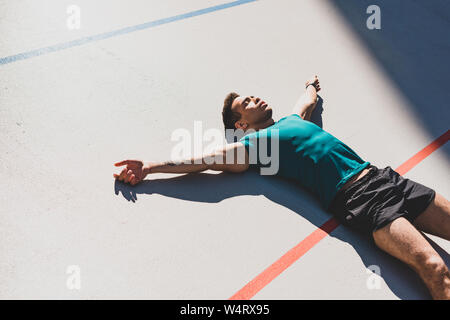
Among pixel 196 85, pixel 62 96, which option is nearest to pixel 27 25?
pixel 62 96

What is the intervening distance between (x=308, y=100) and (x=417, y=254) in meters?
1.49

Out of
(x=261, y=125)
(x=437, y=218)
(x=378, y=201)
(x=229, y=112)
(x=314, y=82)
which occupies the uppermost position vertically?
(x=314, y=82)

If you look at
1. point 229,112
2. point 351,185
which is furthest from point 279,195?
point 229,112

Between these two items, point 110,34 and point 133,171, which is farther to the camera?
point 110,34

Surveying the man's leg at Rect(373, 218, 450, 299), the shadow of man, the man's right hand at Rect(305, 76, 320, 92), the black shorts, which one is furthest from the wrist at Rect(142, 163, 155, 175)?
the man's right hand at Rect(305, 76, 320, 92)

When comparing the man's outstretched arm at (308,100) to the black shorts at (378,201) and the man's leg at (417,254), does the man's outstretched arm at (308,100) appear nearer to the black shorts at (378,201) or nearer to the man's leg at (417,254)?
the black shorts at (378,201)

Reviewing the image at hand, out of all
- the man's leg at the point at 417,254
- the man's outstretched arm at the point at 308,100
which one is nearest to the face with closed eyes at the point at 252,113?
the man's outstretched arm at the point at 308,100

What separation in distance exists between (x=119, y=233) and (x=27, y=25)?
2.25 m

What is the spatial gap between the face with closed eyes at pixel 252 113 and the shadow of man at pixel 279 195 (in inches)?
13.8

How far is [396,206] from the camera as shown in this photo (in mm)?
2666

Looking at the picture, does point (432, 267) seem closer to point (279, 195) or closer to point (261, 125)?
point (279, 195)

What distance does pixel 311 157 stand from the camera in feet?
9.39
